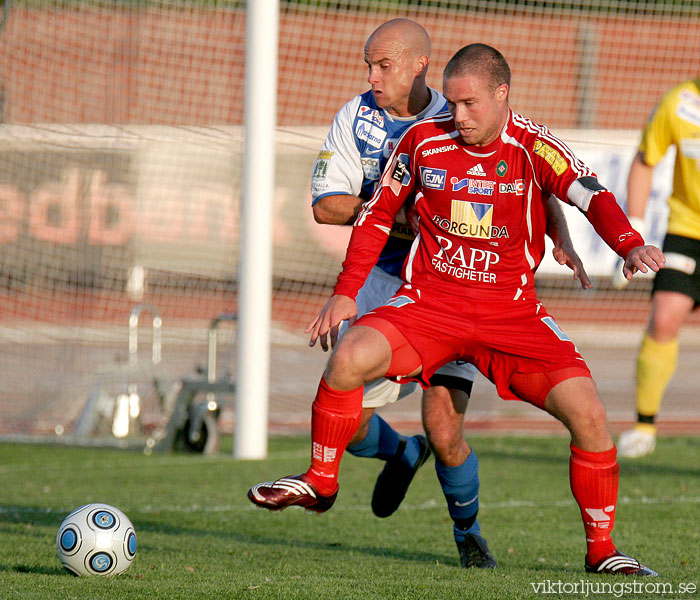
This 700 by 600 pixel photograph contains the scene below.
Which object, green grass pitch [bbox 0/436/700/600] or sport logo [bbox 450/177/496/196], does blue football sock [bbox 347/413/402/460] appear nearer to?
green grass pitch [bbox 0/436/700/600]

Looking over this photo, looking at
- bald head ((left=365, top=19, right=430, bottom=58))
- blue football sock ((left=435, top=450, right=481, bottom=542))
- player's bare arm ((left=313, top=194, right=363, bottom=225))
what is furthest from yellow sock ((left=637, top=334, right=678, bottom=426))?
bald head ((left=365, top=19, right=430, bottom=58))

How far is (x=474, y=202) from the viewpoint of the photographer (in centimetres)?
418

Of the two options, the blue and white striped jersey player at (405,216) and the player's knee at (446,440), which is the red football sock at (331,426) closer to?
the blue and white striped jersey player at (405,216)

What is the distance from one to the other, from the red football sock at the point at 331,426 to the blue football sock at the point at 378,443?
989mm

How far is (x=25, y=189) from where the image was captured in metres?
10.8

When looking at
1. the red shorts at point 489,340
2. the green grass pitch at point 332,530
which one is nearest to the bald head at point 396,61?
the red shorts at point 489,340

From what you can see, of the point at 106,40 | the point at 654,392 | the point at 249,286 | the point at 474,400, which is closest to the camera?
the point at 654,392

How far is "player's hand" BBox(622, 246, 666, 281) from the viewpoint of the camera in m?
3.76

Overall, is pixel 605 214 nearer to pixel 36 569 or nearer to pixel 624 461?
pixel 36 569

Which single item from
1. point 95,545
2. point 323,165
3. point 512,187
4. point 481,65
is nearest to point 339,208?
point 323,165

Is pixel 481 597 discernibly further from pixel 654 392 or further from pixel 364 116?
pixel 654 392

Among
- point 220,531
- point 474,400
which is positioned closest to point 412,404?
point 474,400

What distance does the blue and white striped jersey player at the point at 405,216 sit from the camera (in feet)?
15.0

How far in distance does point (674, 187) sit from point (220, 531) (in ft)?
12.8
